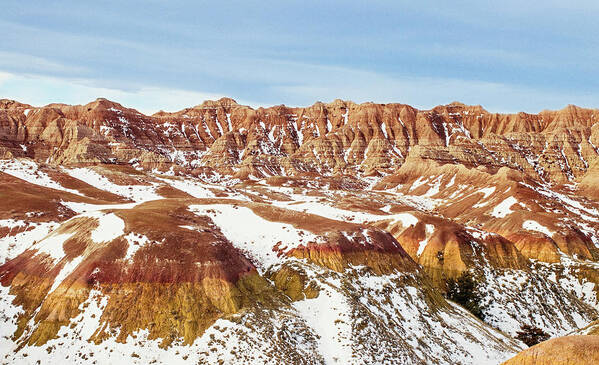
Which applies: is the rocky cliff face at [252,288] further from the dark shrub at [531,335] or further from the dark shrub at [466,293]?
the dark shrub at [531,335]

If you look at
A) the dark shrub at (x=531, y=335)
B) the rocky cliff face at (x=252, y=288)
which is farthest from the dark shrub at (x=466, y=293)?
the dark shrub at (x=531, y=335)

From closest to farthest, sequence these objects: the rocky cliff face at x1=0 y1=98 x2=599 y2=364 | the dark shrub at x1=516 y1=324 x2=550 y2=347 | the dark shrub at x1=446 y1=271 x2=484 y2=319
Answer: the rocky cliff face at x1=0 y1=98 x2=599 y2=364, the dark shrub at x1=516 y1=324 x2=550 y2=347, the dark shrub at x1=446 y1=271 x2=484 y2=319

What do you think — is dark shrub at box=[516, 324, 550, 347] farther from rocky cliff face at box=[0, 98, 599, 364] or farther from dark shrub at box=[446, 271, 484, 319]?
dark shrub at box=[446, 271, 484, 319]

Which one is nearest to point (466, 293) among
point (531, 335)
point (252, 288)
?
point (531, 335)

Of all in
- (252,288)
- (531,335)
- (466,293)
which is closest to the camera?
(252,288)

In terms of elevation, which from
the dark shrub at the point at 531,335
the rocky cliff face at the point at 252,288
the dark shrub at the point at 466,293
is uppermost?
the rocky cliff face at the point at 252,288

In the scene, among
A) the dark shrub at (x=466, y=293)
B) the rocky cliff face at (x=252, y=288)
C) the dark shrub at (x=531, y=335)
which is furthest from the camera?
the dark shrub at (x=466, y=293)

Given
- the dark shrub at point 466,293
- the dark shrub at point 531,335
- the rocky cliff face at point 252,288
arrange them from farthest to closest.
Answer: the dark shrub at point 466,293, the dark shrub at point 531,335, the rocky cliff face at point 252,288

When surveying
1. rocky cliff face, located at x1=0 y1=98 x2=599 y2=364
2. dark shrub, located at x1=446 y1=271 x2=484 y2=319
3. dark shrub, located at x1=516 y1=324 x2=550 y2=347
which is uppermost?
rocky cliff face, located at x1=0 y1=98 x2=599 y2=364

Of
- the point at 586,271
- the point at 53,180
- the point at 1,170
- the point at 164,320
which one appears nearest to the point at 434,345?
the point at 164,320

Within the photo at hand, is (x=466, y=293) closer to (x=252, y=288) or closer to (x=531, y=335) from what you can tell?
(x=531, y=335)

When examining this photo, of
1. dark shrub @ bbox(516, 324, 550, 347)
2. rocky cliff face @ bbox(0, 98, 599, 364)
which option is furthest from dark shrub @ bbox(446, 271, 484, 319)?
dark shrub @ bbox(516, 324, 550, 347)
